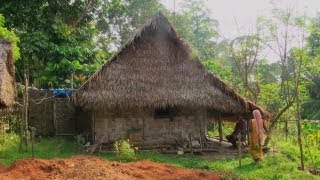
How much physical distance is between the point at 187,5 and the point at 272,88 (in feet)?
44.6

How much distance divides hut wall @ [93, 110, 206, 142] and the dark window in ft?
0.49

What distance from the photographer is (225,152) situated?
15586 mm

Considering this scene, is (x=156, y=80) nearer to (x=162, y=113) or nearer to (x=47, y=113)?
(x=162, y=113)

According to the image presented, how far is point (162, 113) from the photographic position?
1686 centimetres

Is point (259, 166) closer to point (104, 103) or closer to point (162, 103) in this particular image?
point (162, 103)

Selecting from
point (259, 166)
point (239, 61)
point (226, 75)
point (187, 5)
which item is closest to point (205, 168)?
point (259, 166)

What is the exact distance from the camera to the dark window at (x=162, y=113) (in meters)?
16.7

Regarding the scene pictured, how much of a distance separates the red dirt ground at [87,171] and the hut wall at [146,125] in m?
5.05

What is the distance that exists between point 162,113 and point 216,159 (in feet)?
11.3

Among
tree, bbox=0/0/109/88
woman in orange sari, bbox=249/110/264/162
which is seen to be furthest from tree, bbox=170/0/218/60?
woman in orange sari, bbox=249/110/264/162

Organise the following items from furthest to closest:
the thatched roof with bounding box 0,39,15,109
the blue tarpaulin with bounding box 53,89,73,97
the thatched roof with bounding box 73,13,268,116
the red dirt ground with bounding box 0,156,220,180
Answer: the blue tarpaulin with bounding box 53,89,73,97
the thatched roof with bounding box 73,13,268,116
the thatched roof with bounding box 0,39,15,109
the red dirt ground with bounding box 0,156,220,180

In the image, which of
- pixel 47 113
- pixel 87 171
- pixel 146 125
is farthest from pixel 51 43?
pixel 87 171

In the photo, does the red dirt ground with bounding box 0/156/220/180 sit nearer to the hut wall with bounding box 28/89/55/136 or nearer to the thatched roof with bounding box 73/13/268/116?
→ the thatched roof with bounding box 73/13/268/116

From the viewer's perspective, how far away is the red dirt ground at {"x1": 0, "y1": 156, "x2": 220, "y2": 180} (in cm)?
933
